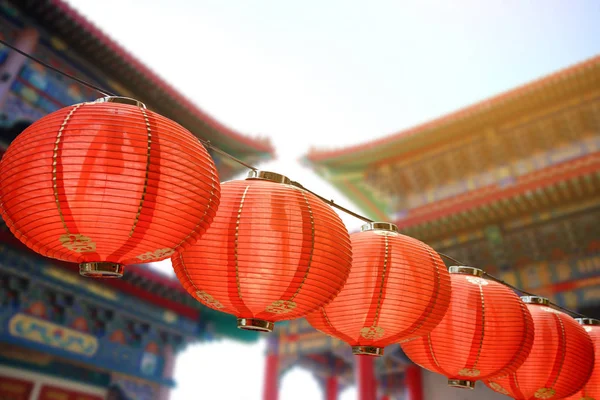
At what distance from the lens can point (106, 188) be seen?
1.90 metres

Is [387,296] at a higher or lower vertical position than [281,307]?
higher

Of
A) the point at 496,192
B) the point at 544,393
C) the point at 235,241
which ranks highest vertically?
the point at 496,192

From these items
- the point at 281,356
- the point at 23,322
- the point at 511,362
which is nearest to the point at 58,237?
the point at 511,362

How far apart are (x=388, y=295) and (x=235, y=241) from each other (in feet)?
3.28

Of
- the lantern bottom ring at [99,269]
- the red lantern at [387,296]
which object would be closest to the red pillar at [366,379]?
the red lantern at [387,296]

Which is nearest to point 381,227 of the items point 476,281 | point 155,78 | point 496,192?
point 476,281

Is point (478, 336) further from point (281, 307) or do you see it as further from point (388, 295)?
point (281, 307)

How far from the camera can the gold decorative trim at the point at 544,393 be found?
3.82 meters

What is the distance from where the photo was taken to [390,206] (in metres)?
11.9

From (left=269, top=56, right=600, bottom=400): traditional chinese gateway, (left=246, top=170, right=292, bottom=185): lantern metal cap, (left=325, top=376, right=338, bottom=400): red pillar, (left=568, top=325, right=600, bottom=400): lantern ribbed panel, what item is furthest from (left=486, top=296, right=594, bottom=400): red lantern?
(left=325, top=376, right=338, bottom=400): red pillar

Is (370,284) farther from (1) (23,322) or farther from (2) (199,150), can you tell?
(1) (23,322)

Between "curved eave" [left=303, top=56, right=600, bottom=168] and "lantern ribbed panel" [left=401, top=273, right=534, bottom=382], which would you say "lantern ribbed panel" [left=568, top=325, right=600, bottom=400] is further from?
"curved eave" [left=303, top=56, right=600, bottom=168]

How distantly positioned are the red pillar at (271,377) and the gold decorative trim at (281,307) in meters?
8.42

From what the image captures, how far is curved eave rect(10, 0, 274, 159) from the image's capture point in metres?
8.47
